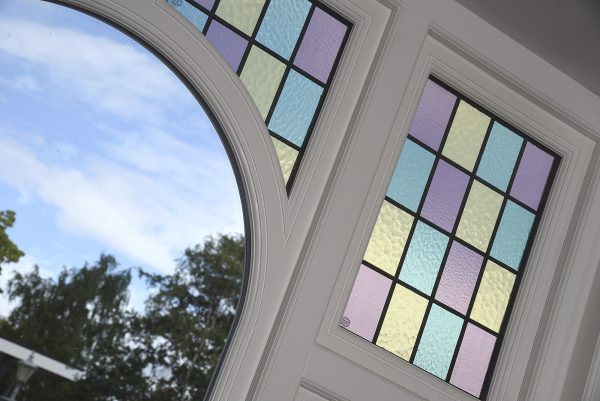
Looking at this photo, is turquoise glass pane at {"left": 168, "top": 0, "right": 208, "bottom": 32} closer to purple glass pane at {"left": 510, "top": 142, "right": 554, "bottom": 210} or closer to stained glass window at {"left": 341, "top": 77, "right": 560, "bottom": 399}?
stained glass window at {"left": 341, "top": 77, "right": 560, "bottom": 399}

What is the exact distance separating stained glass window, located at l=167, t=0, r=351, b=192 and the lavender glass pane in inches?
24.7

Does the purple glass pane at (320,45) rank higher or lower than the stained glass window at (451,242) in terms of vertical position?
higher

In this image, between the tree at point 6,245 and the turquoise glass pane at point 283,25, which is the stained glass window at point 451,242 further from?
the tree at point 6,245

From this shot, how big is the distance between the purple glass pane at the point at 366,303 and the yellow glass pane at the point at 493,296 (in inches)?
18.6

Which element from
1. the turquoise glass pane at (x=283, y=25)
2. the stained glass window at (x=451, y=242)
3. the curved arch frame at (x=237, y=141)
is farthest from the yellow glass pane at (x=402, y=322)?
the turquoise glass pane at (x=283, y=25)

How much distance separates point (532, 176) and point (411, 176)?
661 millimetres

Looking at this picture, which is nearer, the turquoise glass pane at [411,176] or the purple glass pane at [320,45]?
the purple glass pane at [320,45]

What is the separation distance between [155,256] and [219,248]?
0.86 feet

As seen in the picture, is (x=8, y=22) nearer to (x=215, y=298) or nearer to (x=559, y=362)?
(x=215, y=298)

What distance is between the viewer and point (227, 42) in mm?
3525

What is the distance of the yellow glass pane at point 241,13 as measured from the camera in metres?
3.53

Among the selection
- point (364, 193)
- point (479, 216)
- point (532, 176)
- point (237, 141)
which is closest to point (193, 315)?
point (237, 141)

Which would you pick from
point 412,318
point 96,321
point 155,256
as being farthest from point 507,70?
point 96,321

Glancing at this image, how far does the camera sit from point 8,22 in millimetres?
3160
